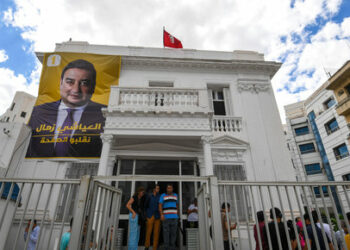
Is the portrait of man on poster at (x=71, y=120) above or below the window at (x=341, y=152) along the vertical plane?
below

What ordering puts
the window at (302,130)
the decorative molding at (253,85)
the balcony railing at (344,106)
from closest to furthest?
the decorative molding at (253,85) < the balcony railing at (344,106) < the window at (302,130)

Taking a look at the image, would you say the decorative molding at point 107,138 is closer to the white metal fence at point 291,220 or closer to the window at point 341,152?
the white metal fence at point 291,220

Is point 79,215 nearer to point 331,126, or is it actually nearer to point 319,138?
point 331,126

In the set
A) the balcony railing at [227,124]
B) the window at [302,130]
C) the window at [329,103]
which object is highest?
the window at [329,103]

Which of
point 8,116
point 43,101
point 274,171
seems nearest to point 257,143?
point 274,171

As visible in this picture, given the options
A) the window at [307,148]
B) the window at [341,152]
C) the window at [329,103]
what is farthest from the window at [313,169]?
the window at [329,103]

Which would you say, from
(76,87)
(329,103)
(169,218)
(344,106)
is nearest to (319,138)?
(329,103)

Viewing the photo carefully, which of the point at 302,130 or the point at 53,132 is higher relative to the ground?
the point at 302,130

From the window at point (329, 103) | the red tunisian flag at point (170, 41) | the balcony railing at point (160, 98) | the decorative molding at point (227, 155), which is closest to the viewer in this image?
the balcony railing at point (160, 98)

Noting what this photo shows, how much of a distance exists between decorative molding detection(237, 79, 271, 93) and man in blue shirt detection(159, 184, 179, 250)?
755cm

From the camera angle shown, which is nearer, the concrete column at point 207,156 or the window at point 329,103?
the concrete column at point 207,156

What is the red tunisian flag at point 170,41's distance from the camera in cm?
1207

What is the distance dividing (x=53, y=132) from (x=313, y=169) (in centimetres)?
3089

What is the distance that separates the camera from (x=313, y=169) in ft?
91.0
